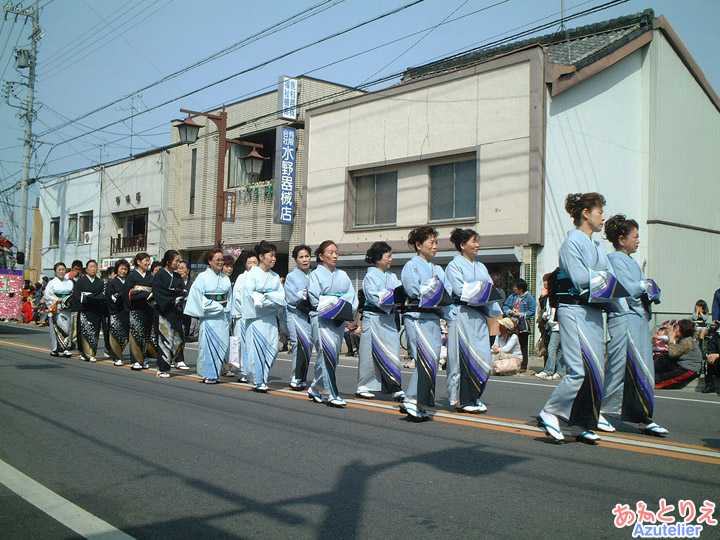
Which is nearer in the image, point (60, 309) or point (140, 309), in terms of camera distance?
point (140, 309)

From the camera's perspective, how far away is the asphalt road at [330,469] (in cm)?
381

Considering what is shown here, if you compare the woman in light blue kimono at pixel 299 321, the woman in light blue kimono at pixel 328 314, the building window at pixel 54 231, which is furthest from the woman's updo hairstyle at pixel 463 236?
the building window at pixel 54 231

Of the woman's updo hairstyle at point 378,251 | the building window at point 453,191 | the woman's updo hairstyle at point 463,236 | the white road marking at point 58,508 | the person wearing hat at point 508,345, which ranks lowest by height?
the white road marking at point 58,508

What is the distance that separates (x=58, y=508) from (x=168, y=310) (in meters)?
7.20

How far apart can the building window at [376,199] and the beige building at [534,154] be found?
0.14ft

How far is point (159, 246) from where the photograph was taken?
1212 inches

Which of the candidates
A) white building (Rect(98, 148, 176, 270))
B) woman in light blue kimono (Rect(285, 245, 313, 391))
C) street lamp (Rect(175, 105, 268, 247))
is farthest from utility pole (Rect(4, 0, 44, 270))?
woman in light blue kimono (Rect(285, 245, 313, 391))

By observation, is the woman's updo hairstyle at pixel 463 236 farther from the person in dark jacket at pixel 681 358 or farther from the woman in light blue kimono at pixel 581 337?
the person in dark jacket at pixel 681 358

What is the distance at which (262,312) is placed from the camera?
9008mm

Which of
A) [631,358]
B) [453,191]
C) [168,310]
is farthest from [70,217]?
[631,358]

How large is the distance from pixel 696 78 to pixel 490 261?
10.7 m

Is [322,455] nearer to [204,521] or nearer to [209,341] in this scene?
[204,521]

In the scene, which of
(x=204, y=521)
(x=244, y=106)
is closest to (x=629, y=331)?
(x=204, y=521)

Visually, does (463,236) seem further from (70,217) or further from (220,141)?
(70,217)
